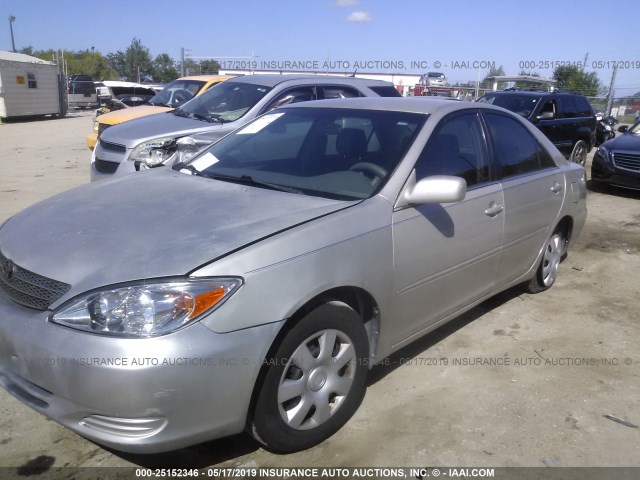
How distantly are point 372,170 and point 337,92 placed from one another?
5.12m

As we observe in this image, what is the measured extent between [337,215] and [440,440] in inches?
50.0

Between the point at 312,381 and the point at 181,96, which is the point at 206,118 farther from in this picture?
the point at 312,381

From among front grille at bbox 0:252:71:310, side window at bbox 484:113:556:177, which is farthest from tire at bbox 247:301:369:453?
side window at bbox 484:113:556:177

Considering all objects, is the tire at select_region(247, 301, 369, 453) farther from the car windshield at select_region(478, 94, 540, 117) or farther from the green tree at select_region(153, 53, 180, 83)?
the green tree at select_region(153, 53, 180, 83)

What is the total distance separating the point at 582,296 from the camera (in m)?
5.00

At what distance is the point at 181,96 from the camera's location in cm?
1027

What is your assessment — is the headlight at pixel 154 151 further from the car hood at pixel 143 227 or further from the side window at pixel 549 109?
the side window at pixel 549 109

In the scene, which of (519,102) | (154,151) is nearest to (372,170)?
(154,151)

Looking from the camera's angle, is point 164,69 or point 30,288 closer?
point 30,288

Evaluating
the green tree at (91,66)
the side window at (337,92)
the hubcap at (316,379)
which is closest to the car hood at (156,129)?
the side window at (337,92)

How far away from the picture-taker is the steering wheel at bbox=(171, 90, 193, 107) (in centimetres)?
1012

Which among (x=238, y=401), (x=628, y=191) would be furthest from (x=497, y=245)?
(x=628, y=191)

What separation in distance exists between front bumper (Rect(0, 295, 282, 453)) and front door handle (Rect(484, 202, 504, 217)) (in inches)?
74.7

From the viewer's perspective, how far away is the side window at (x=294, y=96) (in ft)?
24.7
